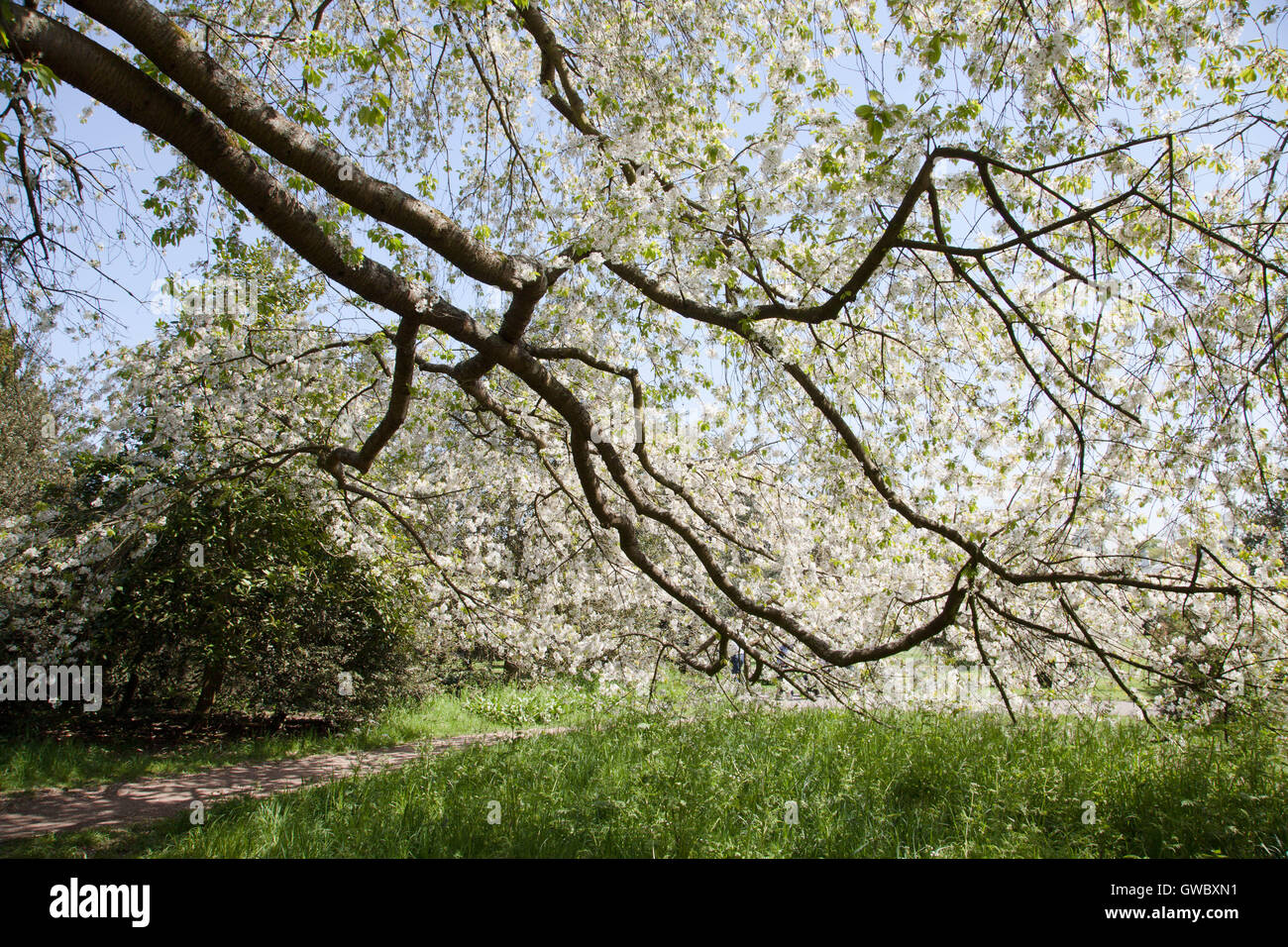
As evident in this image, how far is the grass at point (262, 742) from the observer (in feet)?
22.0

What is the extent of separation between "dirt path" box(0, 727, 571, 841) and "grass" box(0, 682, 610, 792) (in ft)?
1.21

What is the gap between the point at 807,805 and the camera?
428cm

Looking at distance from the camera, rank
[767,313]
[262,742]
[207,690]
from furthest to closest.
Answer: [207,690] → [262,742] → [767,313]

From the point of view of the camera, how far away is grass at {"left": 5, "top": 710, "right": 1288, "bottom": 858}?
363 centimetres

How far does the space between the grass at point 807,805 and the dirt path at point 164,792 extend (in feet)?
1.89

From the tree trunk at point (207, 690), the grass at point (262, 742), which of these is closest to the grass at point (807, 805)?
the grass at point (262, 742)

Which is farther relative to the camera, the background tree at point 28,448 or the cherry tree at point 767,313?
the background tree at point 28,448

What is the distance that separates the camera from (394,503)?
289 inches

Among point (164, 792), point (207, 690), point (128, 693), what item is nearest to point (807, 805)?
point (164, 792)

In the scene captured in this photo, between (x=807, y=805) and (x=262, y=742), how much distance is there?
6.99m

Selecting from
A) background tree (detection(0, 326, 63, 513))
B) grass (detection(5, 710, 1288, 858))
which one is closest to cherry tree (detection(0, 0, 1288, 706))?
grass (detection(5, 710, 1288, 858))

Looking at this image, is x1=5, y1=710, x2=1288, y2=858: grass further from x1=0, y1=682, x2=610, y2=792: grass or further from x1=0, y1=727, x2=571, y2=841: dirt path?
x1=0, y1=682, x2=610, y2=792: grass

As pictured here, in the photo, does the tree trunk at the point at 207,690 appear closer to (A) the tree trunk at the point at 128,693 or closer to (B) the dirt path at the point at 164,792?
(A) the tree trunk at the point at 128,693

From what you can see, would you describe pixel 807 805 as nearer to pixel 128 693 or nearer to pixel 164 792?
pixel 164 792
